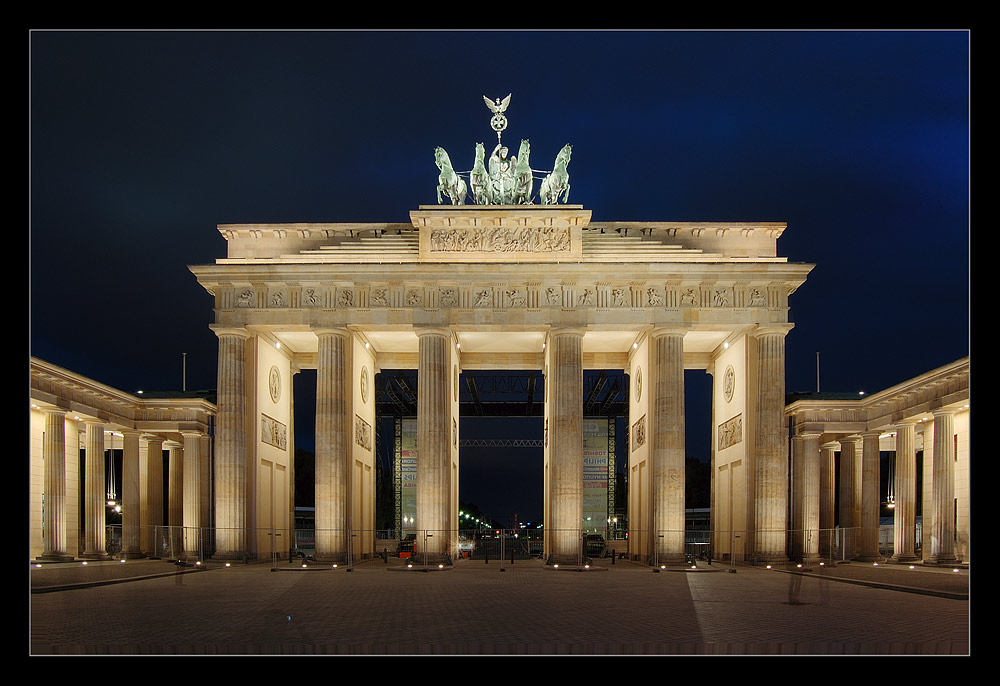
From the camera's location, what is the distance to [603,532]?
66750 millimetres

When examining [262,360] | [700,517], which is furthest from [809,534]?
[700,517]

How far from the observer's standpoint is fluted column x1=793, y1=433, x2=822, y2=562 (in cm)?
4203

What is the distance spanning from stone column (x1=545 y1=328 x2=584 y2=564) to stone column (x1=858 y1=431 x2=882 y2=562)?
15.1 m

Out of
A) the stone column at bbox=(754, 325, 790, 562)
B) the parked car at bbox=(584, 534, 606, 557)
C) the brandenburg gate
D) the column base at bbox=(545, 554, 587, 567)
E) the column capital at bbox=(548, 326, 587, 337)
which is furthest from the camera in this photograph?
the parked car at bbox=(584, 534, 606, 557)

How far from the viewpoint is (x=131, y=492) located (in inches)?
1924

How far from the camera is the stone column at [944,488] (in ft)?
128

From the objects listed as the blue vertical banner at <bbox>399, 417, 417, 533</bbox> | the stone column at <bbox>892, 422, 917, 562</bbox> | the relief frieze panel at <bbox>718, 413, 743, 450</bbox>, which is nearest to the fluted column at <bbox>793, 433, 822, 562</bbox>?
the stone column at <bbox>892, 422, 917, 562</bbox>

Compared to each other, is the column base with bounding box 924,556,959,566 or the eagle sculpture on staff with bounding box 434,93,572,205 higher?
the eagle sculpture on staff with bounding box 434,93,572,205

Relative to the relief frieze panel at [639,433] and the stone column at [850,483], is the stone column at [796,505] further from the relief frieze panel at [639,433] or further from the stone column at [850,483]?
the relief frieze panel at [639,433]

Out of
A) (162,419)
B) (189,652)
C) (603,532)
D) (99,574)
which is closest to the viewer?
(189,652)

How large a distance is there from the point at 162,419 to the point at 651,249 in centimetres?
2537

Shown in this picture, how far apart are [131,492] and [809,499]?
33.4m

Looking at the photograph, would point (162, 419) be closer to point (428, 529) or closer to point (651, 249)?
point (428, 529)

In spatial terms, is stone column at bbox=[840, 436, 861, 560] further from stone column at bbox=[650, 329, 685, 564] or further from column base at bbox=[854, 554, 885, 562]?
stone column at bbox=[650, 329, 685, 564]
